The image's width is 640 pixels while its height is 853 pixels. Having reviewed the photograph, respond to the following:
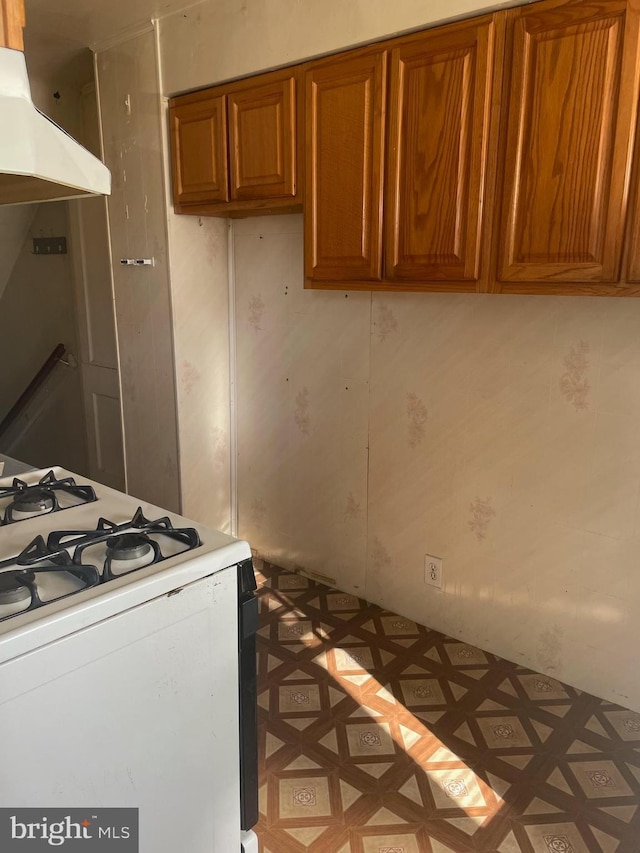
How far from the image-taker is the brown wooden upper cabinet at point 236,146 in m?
2.22

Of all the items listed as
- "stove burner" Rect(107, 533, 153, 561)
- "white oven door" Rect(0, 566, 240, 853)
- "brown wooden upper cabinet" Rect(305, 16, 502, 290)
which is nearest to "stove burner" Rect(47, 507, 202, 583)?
"stove burner" Rect(107, 533, 153, 561)

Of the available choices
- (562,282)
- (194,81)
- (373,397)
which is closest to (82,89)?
(194,81)

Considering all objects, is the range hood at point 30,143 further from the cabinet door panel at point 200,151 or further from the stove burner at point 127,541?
the cabinet door panel at point 200,151

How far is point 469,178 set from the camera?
1.80 meters

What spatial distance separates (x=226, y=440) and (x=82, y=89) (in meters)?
1.92

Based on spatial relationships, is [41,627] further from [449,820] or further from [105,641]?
[449,820]

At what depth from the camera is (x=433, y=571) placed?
2.45 metres

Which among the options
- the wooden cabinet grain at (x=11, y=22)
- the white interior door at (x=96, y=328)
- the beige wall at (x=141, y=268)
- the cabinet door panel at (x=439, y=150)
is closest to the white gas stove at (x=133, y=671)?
the wooden cabinet grain at (x=11, y=22)

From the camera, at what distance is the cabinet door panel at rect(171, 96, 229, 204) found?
2416 millimetres

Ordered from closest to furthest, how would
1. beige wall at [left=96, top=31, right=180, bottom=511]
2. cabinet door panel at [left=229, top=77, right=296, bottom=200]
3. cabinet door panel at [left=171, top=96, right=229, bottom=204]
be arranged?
cabinet door panel at [left=229, top=77, right=296, bottom=200] < cabinet door panel at [left=171, top=96, right=229, bottom=204] < beige wall at [left=96, top=31, right=180, bottom=511]

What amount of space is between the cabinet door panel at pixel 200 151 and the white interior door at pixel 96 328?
790 mm

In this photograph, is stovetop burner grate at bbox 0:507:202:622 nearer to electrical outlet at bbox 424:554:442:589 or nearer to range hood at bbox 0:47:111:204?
range hood at bbox 0:47:111:204

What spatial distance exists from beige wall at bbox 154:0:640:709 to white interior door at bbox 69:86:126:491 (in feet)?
2.71

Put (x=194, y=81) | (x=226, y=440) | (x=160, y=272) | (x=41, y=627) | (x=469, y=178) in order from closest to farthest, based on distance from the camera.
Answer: (x=41, y=627) → (x=469, y=178) → (x=194, y=81) → (x=160, y=272) → (x=226, y=440)
